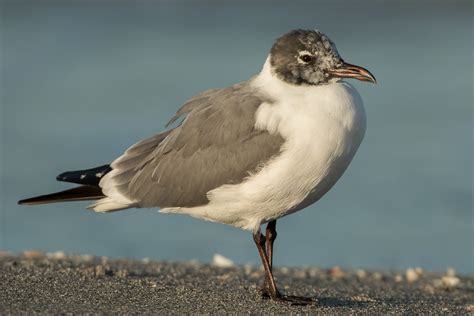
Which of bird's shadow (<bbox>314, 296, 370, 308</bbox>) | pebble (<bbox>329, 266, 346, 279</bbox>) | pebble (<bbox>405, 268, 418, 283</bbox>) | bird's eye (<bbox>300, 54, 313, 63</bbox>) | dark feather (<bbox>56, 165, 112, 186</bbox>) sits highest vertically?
bird's eye (<bbox>300, 54, 313, 63</bbox>)

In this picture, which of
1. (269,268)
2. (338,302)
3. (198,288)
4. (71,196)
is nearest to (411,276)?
(338,302)

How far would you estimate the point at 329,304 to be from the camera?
6812mm

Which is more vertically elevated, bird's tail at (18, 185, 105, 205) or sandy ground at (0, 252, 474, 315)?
bird's tail at (18, 185, 105, 205)

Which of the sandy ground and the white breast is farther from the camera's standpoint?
the white breast

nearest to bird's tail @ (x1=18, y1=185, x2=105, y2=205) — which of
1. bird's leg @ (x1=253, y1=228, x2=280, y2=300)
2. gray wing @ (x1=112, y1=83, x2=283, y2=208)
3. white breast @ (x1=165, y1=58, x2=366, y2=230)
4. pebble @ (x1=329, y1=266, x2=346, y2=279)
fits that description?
gray wing @ (x1=112, y1=83, x2=283, y2=208)

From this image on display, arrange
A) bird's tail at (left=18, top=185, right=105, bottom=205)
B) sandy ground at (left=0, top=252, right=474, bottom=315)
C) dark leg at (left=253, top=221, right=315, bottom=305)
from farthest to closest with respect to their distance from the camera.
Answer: bird's tail at (left=18, top=185, right=105, bottom=205) < dark leg at (left=253, top=221, right=315, bottom=305) < sandy ground at (left=0, top=252, right=474, bottom=315)

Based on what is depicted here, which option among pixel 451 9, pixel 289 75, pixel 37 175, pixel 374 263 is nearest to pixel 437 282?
pixel 374 263

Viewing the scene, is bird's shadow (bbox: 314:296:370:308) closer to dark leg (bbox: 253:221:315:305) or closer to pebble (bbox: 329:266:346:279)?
dark leg (bbox: 253:221:315:305)

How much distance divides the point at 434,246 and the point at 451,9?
14553mm

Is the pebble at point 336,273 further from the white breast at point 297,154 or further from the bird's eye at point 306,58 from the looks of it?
the bird's eye at point 306,58

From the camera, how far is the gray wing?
21.8ft

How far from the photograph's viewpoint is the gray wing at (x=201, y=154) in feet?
21.8

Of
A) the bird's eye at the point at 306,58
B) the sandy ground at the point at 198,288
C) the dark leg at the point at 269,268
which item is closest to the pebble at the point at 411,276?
the sandy ground at the point at 198,288

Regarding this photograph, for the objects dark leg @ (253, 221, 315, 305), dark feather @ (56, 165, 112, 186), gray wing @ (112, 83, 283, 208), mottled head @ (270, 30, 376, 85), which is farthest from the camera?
dark feather @ (56, 165, 112, 186)
